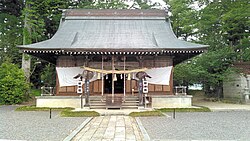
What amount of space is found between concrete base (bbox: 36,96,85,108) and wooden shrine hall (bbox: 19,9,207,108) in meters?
0.06

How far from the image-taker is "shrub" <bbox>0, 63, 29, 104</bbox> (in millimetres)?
15672

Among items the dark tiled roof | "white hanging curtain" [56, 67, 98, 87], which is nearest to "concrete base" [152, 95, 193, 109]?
"white hanging curtain" [56, 67, 98, 87]

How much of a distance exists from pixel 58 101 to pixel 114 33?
6339 mm

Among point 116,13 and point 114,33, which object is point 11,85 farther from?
point 116,13

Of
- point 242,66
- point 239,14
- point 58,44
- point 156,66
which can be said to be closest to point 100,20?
point 58,44

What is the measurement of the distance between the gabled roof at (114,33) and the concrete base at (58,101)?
311 cm

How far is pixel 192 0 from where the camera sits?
22.9m

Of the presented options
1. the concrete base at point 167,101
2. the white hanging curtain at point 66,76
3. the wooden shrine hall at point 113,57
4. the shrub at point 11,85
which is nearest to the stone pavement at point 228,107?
the concrete base at point 167,101

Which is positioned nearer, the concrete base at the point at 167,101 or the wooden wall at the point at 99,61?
the concrete base at the point at 167,101

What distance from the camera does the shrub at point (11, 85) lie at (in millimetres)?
15672

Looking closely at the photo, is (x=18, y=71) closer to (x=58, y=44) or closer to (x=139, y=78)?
(x=58, y=44)

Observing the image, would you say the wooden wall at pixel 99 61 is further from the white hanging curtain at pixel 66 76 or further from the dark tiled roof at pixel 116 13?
the dark tiled roof at pixel 116 13

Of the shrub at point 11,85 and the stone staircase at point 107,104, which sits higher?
the shrub at point 11,85

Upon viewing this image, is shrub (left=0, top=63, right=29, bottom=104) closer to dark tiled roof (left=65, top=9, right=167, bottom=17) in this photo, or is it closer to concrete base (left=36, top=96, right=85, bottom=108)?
concrete base (left=36, top=96, right=85, bottom=108)
